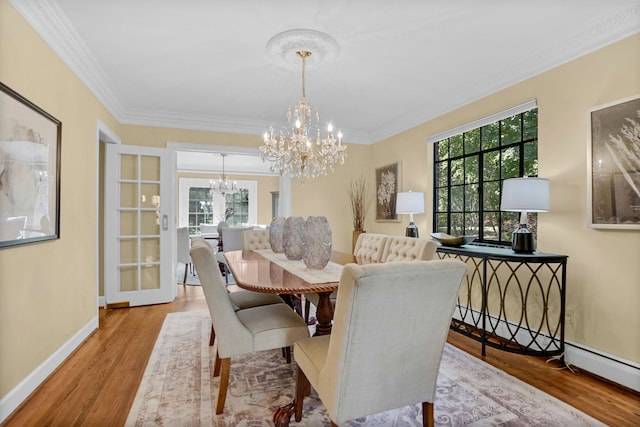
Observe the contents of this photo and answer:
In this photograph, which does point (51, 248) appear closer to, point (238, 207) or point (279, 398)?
point (279, 398)

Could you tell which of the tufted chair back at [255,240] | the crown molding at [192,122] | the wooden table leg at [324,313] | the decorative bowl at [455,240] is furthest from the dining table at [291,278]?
the crown molding at [192,122]

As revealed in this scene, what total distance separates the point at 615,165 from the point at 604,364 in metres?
1.34

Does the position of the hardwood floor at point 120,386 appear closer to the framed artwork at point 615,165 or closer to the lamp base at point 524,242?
the lamp base at point 524,242

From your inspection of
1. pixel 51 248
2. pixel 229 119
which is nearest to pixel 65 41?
pixel 51 248

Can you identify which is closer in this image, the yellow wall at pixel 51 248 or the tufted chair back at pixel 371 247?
the yellow wall at pixel 51 248

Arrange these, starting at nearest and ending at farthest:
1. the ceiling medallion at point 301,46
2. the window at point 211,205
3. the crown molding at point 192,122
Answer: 1. the ceiling medallion at point 301,46
2. the crown molding at point 192,122
3. the window at point 211,205

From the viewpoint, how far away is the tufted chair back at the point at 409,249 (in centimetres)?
241

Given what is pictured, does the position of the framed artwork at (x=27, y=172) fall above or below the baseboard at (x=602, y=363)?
above

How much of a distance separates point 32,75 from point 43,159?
527 mm

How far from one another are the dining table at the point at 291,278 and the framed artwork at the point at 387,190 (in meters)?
2.34

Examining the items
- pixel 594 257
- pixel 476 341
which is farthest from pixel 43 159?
pixel 594 257

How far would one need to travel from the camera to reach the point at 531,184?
2436 mm

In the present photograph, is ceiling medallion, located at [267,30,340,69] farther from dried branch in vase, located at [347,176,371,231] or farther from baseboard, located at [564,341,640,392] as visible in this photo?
baseboard, located at [564,341,640,392]

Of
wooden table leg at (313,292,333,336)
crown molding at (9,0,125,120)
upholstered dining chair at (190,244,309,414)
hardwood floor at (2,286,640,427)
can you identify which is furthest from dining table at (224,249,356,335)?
crown molding at (9,0,125,120)
